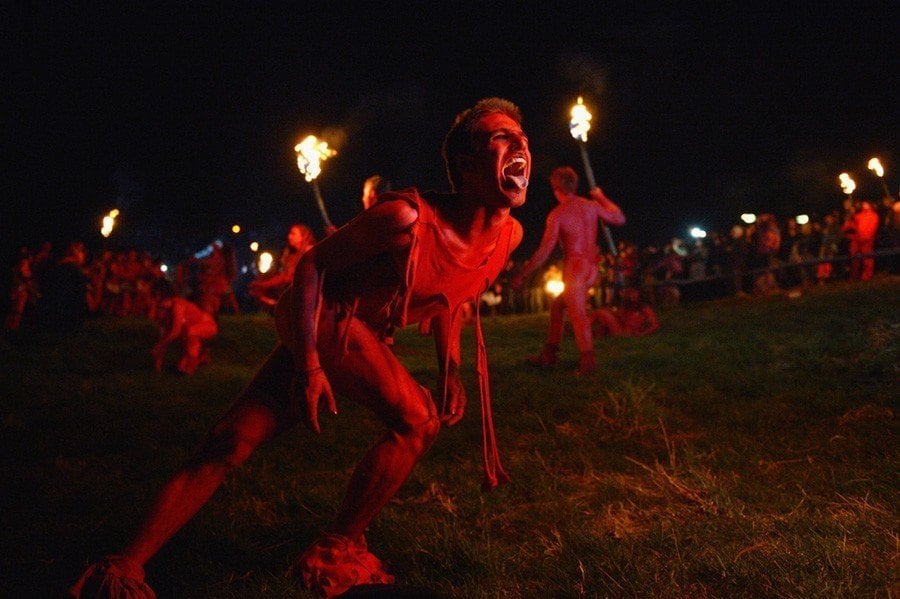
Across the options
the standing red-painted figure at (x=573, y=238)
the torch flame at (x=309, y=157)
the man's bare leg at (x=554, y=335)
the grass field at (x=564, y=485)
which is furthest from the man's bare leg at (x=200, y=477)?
the torch flame at (x=309, y=157)

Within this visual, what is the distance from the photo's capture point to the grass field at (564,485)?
2562 mm

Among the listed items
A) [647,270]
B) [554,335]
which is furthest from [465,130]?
[647,270]

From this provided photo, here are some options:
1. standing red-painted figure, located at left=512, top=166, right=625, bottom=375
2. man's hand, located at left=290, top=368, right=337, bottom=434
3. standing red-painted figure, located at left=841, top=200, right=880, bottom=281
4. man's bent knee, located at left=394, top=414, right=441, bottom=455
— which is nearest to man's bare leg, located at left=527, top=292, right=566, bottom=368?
standing red-painted figure, located at left=512, top=166, right=625, bottom=375

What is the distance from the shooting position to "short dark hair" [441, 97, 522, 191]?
100.0 inches

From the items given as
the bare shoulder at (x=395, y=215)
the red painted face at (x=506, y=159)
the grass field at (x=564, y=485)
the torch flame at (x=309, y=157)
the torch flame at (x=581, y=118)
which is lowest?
the grass field at (x=564, y=485)

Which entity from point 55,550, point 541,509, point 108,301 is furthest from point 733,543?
point 108,301

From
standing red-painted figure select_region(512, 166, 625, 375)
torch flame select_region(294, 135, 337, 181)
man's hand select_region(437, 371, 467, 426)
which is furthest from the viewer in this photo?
torch flame select_region(294, 135, 337, 181)

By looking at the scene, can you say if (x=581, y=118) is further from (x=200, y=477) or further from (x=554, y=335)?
(x=200, y=477)

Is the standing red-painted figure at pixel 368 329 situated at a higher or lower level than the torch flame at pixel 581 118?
lower

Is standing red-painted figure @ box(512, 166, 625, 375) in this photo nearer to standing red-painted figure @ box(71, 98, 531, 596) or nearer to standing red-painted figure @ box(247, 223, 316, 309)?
standing red-painted figure @ box(247, 223, 316, 309)

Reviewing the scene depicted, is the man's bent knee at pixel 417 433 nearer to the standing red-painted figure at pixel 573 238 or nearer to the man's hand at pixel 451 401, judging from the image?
the man's hand at pixel 451 401

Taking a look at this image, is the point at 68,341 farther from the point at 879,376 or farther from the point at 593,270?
the point at 879,376

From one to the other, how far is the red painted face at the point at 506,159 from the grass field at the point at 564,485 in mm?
1440

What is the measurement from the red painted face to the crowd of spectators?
27.7 feet
